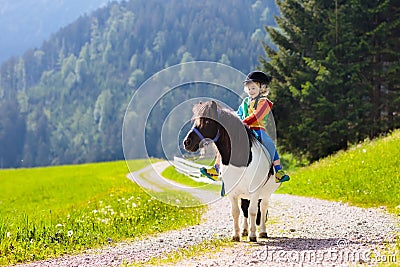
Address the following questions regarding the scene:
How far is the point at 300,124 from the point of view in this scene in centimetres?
2716

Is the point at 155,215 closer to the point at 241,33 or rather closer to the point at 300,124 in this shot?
the point at 300,124

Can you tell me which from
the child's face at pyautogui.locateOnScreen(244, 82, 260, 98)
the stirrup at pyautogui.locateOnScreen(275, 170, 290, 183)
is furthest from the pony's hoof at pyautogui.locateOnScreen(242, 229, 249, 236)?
the child's face at pyautogui.locateOnScreen(244, 82, 260, 98)

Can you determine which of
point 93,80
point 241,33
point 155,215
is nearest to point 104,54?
point 93,80

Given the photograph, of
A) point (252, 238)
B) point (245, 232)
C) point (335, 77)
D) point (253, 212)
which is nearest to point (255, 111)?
point (253, 212)

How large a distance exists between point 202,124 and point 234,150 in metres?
0.72

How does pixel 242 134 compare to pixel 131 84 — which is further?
pixel 131 84

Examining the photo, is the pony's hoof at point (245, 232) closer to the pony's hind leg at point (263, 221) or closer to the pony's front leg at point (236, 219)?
the pony's hind leg at point (263, 221)

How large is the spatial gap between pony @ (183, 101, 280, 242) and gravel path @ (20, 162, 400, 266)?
81 cm

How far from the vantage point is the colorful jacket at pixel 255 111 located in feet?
29.5

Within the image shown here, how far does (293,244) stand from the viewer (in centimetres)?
849

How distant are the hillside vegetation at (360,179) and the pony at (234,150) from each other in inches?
205

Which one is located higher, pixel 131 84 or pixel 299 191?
pixel 131 84

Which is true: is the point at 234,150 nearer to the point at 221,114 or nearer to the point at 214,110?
the point at 221,114

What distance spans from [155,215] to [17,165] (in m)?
155
